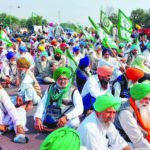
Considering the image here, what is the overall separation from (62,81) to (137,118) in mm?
1438

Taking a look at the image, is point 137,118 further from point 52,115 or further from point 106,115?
point 52,115

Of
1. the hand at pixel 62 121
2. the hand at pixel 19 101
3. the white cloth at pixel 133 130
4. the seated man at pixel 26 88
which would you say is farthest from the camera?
the seated man at pixel 26 88

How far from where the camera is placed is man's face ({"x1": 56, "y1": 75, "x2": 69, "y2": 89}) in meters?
4.93

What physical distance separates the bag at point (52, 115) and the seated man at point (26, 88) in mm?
1103

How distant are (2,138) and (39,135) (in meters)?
0.57

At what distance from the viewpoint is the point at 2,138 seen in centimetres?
491

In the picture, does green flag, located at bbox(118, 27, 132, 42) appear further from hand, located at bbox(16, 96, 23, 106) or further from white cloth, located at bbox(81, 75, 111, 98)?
hand, located at bbox(16, 96, 23, 106)

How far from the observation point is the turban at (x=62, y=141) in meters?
2.00

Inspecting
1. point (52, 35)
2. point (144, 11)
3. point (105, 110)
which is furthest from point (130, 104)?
point (144, 11)

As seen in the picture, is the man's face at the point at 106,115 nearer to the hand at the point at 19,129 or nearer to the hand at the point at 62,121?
the hand at the point at 62,121

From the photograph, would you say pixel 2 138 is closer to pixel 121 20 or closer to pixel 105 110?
pixel 105 110

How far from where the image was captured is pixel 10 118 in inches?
196

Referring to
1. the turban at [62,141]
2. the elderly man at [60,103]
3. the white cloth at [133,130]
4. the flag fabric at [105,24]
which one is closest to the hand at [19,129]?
the elderly man at [60,103]

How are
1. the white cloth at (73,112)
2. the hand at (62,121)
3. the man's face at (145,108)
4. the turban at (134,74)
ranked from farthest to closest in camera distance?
the turban at (134,74), the white cloth at (73,112), the hand at (62,121), the man's face at (145,108)
